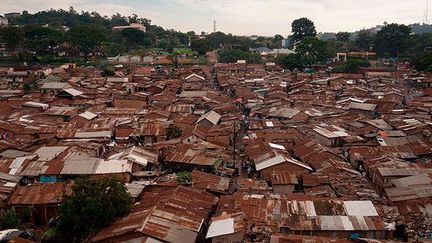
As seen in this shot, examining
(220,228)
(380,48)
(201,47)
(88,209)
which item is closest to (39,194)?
(88,209)

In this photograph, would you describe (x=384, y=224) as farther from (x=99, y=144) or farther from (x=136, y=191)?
(x=99, y=144)

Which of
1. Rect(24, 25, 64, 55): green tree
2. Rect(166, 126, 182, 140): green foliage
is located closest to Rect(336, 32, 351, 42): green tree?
Rect(24, 25, 64, 55): green tree

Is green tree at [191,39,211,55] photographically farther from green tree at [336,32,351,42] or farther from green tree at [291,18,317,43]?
green tree at [336,32,351,42]

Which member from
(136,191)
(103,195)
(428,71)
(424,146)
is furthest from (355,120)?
(428,71)

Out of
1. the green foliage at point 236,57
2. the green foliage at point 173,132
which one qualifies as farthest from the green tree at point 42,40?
the green foliage at point 173,132

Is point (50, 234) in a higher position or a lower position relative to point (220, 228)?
lower

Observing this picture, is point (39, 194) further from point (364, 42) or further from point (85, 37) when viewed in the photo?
point (364, 42)
